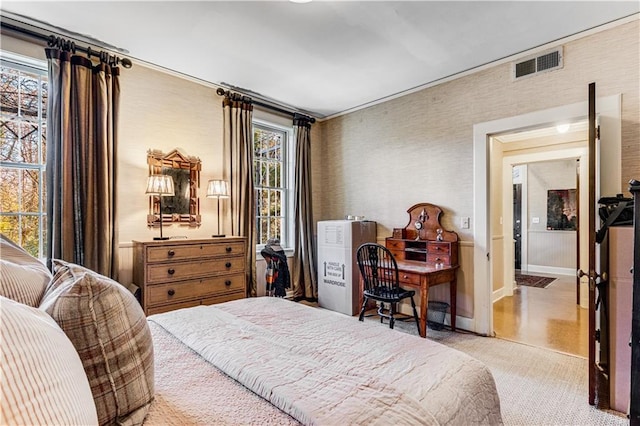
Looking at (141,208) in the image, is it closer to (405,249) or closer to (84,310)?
(84,310)

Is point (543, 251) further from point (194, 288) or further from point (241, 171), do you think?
point (194, 288)

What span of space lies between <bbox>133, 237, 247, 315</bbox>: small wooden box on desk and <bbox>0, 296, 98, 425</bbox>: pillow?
2.37 m

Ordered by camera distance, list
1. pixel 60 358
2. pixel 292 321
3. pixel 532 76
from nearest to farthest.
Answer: pixel 60 358 → pixel 292 321 → pixel 532 76

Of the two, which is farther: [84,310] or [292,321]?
[292,321]

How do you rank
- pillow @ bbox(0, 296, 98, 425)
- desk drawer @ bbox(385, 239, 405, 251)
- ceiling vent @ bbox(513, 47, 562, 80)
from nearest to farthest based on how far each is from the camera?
pillow @ bbox(0, 296, 98, 425)
ceiling vent @ bbox(513, 47, 562, 80)
desk drawer @ bbox(385, 239, 405, 251)

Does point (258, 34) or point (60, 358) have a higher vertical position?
point (258, 34)

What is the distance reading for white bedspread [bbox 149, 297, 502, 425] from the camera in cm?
93

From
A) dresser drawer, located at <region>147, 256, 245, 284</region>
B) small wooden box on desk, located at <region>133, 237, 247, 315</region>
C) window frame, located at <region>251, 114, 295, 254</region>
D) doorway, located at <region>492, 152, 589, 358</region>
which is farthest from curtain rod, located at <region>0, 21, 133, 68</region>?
doorway, located at <region>492, 152, 589, 358</region>

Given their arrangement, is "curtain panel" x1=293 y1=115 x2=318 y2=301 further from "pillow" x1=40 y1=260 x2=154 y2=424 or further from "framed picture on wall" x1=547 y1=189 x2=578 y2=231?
"framed picture on wall" x1=547 y1=189 x2=578 y2=231

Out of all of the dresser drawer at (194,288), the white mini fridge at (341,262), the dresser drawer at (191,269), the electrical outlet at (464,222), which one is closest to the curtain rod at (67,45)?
the dresser drawer at (191,269)

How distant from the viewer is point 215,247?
10.8 feet

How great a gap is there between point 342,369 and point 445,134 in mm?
3293

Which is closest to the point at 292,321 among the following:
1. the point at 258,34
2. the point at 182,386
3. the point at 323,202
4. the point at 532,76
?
the point at 182,386

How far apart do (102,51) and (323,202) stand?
11.0 feet
